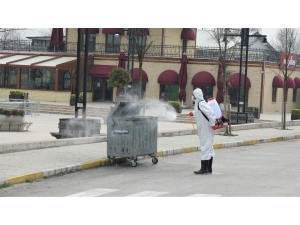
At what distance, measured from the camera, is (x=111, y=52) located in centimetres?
5009

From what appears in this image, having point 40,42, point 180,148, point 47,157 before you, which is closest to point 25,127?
point 180,148

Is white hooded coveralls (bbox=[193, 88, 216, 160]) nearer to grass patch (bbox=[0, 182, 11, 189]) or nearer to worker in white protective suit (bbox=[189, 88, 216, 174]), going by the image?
worker in white protective suit (bbox=[189, 88, 216, 174])

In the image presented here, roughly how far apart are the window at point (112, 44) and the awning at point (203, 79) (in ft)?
23.6

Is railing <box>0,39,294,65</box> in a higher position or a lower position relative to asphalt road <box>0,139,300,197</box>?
higher

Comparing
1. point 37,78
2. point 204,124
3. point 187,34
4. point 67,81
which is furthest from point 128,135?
point 187,34

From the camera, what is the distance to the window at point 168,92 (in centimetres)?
4691

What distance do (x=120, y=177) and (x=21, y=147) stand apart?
3599 mm

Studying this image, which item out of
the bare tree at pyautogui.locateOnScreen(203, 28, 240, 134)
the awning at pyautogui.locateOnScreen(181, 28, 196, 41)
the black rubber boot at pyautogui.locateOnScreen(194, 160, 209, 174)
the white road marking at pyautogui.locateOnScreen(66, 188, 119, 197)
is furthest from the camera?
the awning at pyautogui.locateOnScreen(181, 28, 196, 41)

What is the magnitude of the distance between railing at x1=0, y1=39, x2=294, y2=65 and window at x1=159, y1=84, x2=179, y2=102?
89.7 inches

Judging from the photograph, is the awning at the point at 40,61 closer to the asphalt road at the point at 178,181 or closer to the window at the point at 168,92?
the window at the point at 168,92

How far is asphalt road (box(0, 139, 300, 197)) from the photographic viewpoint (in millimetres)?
11328

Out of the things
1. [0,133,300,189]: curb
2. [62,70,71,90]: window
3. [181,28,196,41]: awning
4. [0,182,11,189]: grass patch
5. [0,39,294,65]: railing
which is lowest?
[0,182,11,189]: grass patch

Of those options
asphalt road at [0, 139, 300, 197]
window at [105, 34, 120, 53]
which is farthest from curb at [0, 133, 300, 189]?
window at [105, 34, 120, 53]

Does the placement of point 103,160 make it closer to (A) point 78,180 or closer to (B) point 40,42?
(A) point 78,180
